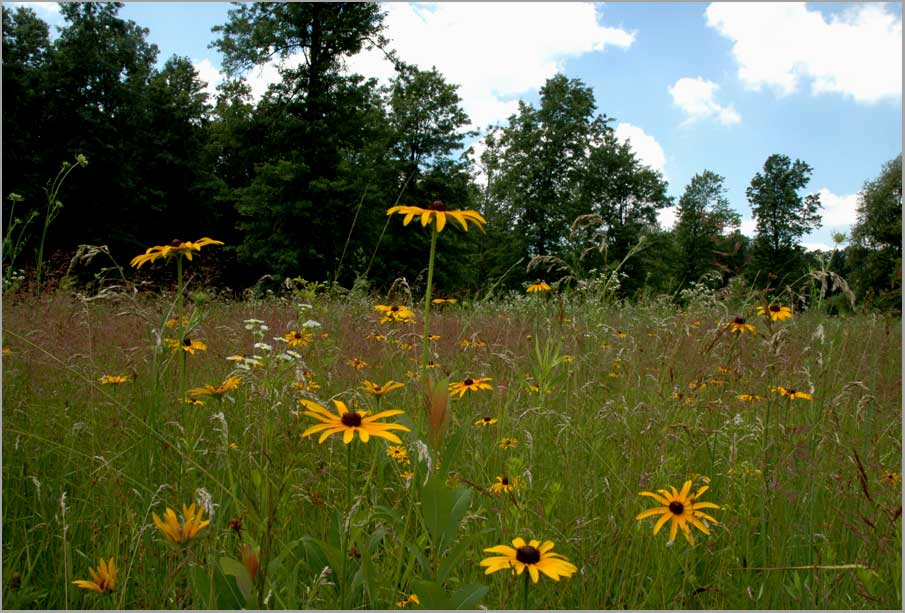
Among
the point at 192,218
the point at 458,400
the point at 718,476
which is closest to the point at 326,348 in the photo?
the point at 458,400

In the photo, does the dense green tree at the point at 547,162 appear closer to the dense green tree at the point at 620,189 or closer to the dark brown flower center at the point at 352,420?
the dense green tree at the point at 620,189

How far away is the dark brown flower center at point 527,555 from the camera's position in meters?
→ 1.05

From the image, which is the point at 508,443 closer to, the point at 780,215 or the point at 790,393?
the point at 790,393

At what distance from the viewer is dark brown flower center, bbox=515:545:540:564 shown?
105 cm

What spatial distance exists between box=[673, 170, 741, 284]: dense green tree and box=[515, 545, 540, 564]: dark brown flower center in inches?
70.6

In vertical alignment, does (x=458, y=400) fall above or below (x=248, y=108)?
below

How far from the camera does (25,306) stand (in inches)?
150

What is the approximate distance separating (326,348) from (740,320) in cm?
199

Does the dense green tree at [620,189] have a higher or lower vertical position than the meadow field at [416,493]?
higher

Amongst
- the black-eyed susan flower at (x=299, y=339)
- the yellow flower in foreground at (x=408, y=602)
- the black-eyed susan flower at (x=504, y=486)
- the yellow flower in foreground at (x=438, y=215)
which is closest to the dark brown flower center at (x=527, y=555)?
the yellow flower in foreground at (x=408, y=602)

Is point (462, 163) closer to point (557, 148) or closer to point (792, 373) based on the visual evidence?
point (557, 148)

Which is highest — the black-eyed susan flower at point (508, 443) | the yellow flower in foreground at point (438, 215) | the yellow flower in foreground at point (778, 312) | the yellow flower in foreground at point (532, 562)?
the yellow flower in foreground at point (438, 215)

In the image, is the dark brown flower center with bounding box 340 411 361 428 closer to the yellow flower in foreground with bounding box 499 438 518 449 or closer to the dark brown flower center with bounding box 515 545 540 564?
the dark brown flower center with bounding box 515 545 540 564

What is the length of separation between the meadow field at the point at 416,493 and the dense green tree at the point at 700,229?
1.97 ft
